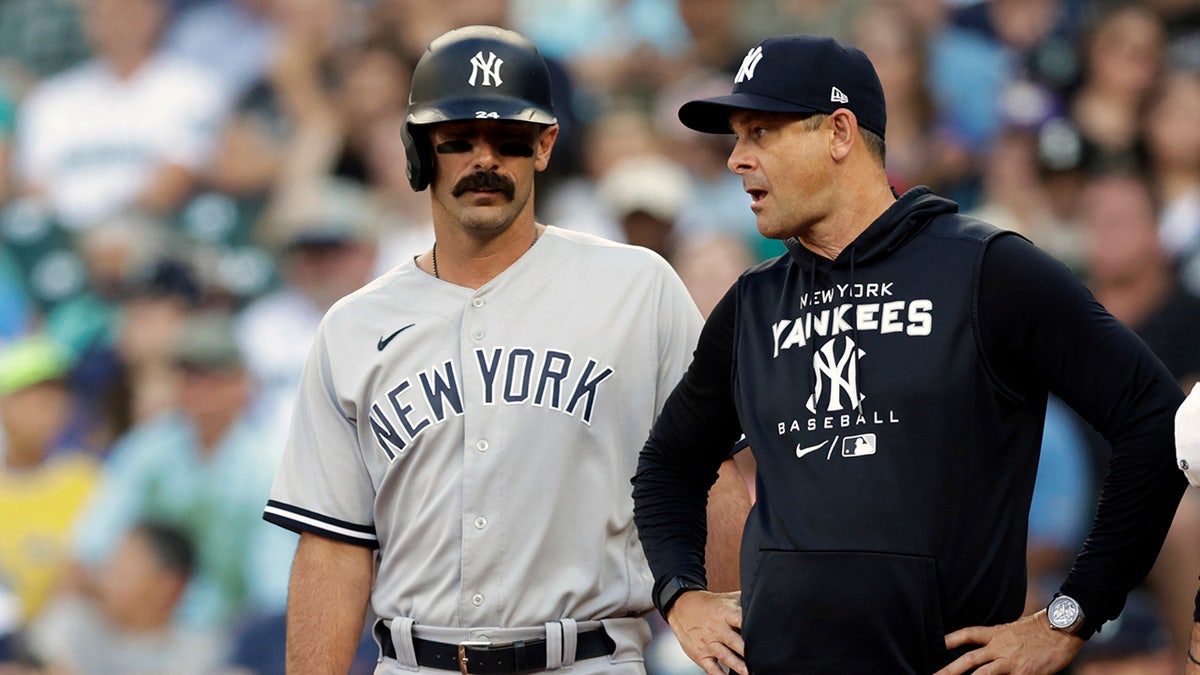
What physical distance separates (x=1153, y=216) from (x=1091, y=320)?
158 inches

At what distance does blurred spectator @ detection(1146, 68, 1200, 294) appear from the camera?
6.61 meters

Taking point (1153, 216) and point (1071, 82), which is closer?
point (1153, 216)

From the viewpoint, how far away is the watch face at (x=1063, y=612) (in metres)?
2.90

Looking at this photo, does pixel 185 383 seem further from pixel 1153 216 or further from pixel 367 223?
pixel 1153 216

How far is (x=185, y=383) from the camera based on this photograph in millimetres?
7680

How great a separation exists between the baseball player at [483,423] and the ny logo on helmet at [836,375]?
2.91ft

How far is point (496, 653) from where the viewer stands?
12.3 ft

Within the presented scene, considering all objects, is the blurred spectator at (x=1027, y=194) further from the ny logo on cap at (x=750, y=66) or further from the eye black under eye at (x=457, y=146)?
the ny logo on cap at (x=750, y=66)

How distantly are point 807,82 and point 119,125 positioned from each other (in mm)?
6199

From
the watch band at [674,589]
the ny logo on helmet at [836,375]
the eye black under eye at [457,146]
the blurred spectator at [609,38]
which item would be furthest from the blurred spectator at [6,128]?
the ny logo on helmet at [836,375]

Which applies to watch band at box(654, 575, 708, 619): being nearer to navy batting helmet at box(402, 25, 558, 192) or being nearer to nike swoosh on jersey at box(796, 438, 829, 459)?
nike swoosh on jersey at box(796, 438, 829, 459)

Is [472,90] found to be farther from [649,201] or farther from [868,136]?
[649,201]

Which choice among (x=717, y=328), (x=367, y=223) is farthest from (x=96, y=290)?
(x=717, y=328)

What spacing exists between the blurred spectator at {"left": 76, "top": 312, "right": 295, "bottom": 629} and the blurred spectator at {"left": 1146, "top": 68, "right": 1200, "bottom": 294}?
3939mm
